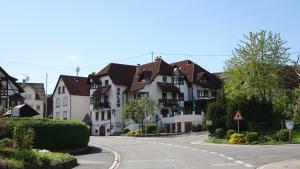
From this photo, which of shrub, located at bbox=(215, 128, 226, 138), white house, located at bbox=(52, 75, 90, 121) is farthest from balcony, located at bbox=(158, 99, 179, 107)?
shrub, located at bbox=(215, 128, 226, 138)

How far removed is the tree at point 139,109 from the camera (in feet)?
252

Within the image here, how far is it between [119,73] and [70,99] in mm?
12106

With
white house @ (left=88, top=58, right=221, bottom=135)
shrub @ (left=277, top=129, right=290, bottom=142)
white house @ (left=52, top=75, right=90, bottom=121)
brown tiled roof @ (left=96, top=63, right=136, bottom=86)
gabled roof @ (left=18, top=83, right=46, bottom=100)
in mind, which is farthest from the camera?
gabled roof @ (left=18, top=83, right=46, bottom=100)

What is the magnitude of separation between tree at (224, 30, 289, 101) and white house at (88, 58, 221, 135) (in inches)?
804

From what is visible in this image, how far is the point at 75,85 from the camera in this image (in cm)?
10344

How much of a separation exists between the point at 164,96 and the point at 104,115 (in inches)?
469

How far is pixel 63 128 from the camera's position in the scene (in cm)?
3678

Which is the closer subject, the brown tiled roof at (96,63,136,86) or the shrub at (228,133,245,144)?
the shrub at (228,133,245,144)

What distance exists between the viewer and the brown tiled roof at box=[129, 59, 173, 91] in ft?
291

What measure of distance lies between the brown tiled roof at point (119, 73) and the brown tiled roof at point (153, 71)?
1.23m

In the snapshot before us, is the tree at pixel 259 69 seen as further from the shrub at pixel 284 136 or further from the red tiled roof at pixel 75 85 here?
the red tiled roof at pixel 75 85

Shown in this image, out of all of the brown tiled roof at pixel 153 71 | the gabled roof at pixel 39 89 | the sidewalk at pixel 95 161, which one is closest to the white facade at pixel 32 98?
the gabled roof at pixel 39 89

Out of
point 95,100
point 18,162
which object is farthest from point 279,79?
point 18,162

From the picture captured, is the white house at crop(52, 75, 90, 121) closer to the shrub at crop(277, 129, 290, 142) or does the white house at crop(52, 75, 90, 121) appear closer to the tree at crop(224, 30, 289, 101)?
the tree at crop(224, 30, 289, 101)
